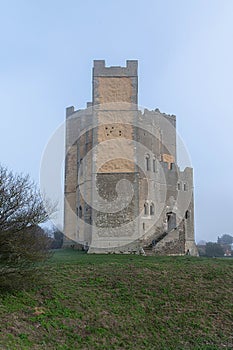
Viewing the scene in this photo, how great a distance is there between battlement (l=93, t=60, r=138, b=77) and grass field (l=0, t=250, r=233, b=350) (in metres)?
14.1

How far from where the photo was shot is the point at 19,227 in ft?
45.6

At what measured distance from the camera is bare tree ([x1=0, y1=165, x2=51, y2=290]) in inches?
535

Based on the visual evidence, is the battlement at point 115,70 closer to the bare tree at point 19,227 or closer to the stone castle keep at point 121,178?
the stone castle keep at point 121,178

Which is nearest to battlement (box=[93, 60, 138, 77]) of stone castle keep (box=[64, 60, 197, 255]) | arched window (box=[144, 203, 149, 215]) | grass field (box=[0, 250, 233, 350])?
stone castle keep (box=[64, 60, 197, 255])

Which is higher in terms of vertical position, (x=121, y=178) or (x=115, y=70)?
(x=115, y=70)

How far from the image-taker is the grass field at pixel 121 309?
13.0m

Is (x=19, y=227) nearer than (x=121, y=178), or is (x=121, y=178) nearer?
(x=19, y=227)

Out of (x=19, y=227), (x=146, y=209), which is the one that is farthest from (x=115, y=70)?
(x=19, y=227)

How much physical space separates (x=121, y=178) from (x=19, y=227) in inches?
565

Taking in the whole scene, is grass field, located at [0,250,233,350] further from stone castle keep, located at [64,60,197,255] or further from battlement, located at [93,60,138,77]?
battlement, located at [93,60,138,77]

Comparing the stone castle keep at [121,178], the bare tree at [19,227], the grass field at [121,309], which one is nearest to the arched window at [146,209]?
the stone castle keep at [121,178]

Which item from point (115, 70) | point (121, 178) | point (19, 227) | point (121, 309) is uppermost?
point (115, 70)

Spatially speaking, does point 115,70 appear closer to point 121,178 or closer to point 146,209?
point 121,178

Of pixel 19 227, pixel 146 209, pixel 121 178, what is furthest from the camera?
pixel 146 209
